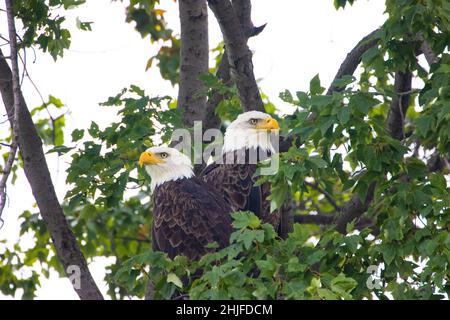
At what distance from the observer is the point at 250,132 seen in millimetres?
9391

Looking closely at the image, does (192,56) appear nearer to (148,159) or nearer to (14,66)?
(148,159)

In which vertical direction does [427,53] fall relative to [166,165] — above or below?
above

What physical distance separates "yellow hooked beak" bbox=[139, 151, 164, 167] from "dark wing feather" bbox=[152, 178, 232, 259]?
0.23m

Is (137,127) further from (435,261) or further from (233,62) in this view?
(435,261)

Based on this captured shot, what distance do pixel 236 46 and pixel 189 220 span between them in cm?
144

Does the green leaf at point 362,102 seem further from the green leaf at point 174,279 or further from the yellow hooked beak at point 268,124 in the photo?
the yellow hooked beak at point 268,124

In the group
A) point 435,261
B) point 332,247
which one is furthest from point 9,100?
point 435,261

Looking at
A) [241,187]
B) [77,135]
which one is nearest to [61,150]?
[77,135]

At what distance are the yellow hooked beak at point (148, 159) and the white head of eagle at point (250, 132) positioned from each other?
703mm

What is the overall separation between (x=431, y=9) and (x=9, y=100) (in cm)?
334

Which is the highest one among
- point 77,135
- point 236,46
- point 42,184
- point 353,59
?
point 353,59

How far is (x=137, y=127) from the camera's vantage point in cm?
905

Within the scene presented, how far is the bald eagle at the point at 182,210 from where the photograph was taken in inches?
342
